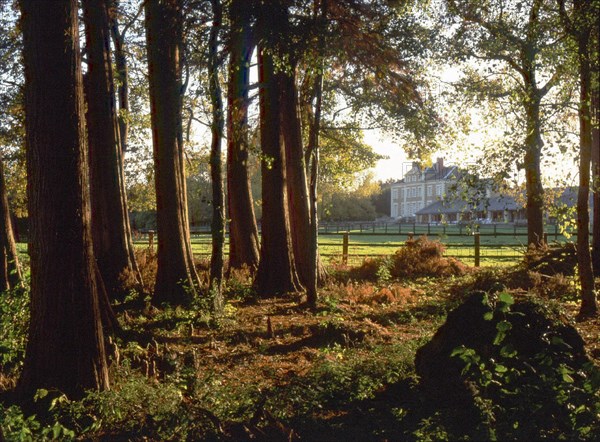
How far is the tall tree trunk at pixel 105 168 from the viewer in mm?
12141

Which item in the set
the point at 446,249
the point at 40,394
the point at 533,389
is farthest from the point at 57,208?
the point at 446,249

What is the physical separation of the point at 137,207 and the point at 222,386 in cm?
2480

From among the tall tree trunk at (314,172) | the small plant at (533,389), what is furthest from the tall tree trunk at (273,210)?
the small plant at (533,389)

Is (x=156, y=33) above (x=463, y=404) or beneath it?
above

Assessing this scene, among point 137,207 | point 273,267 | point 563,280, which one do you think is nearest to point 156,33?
point 273,267

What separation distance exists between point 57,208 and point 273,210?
8.13 meters

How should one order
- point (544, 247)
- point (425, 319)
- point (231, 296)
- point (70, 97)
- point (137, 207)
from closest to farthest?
1. point (70, 97)
2. point (425, 319)
3. point (231, 296)
4. point (544, 247)
5. point (137, 207)

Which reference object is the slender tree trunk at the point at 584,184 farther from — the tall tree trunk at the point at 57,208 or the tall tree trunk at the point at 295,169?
the tall tree trunk at the point at 57,208

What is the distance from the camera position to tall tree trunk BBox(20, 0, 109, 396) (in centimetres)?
573

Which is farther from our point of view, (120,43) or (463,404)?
(120,43)

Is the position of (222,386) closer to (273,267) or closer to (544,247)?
(273,267)

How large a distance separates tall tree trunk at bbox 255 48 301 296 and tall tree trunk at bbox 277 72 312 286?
0.20 meters

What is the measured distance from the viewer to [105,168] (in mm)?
12438

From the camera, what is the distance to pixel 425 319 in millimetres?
11305
